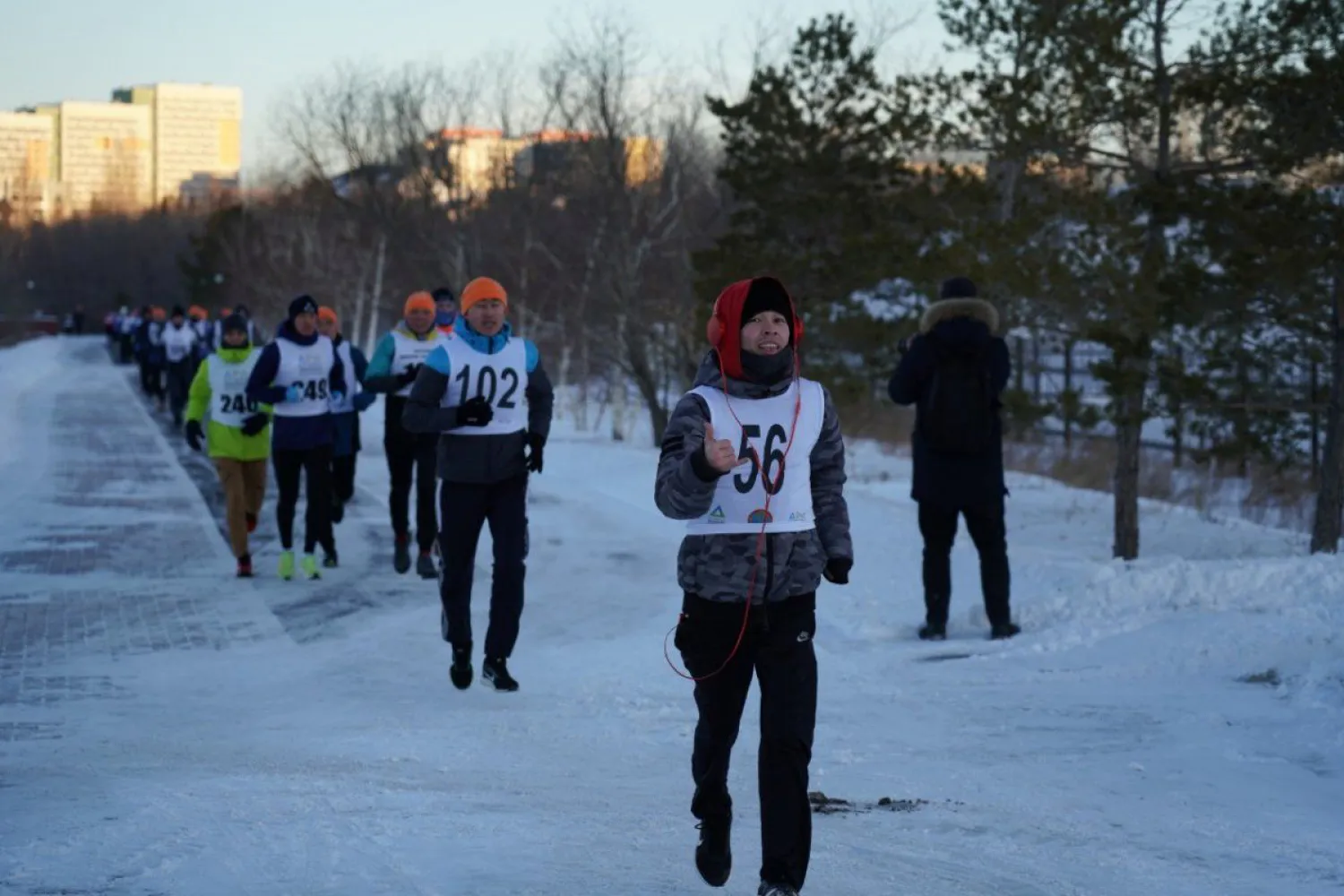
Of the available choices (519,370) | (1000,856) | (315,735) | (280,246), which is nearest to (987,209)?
(519,370)

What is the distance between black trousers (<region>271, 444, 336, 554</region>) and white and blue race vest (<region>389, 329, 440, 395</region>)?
0.79 metres

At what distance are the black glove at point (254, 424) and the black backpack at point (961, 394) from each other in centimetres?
540

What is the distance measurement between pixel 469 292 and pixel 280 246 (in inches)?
2919

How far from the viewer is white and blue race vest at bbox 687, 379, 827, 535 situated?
5.45 meters

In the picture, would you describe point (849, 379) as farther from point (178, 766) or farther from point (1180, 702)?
Result: point (178, 766)

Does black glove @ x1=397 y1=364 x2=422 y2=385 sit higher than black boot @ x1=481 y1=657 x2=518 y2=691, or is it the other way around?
black glove @ x1=397 y1=364 x2=422 y2=385

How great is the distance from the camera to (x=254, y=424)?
13.7 metres

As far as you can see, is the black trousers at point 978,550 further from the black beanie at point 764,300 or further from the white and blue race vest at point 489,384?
the black beanie at point 764,300

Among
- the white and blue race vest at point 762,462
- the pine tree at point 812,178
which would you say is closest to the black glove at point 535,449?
the white and blue race vest at point 762,462

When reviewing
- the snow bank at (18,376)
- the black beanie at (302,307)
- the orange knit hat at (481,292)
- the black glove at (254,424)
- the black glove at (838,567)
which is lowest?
the snow bank at (18,376)

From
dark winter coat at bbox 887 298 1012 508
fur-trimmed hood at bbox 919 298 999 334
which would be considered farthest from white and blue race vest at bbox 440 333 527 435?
fur-trimmed hood at bbox 919 298 999 334

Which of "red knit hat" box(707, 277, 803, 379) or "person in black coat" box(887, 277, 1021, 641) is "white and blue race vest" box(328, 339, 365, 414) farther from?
"red knit hat" box(707, 277, 803, 379)

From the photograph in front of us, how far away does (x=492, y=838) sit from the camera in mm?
6203

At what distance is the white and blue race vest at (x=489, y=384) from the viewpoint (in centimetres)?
926
